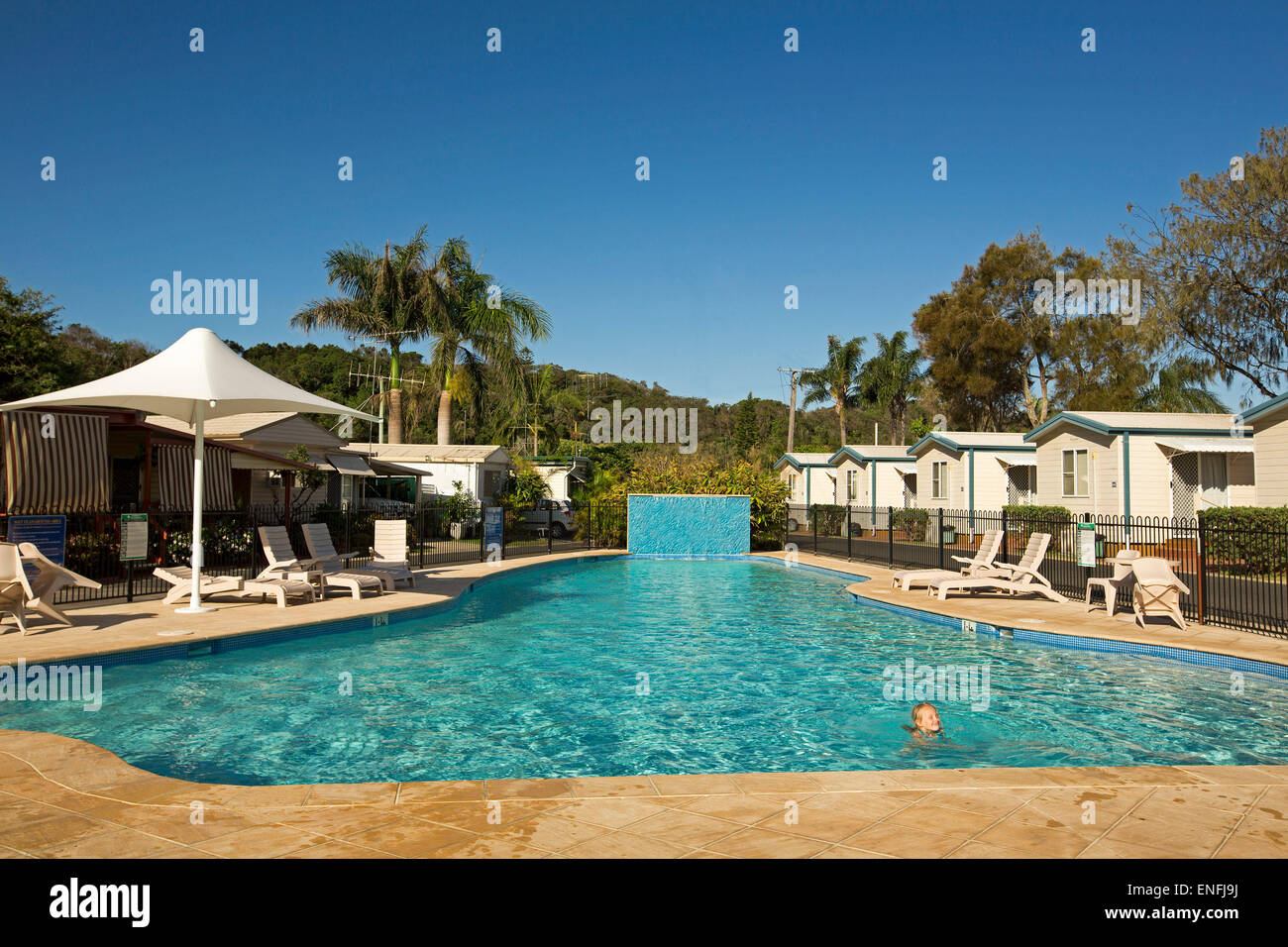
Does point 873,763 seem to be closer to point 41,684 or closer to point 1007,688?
point 1007,688

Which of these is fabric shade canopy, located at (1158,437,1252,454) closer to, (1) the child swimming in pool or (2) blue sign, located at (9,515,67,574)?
(1) the child swimming in pool

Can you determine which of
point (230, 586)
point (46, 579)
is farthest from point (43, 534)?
point (230, 586)

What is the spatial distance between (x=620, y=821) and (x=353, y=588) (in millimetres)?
8973

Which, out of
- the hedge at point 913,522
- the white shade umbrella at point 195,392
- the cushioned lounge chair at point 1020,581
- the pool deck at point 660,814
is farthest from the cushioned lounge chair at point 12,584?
the hedge at point 913,522

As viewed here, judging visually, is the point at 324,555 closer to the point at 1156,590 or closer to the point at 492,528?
the point at 492,528

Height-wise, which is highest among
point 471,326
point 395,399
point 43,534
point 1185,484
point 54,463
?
point 471,326

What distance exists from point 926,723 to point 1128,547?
45.4 feet

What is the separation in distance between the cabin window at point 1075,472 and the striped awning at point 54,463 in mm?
22921

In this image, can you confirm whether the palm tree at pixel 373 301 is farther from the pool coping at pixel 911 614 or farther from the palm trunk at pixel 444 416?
the pool coping at pixel 911 614

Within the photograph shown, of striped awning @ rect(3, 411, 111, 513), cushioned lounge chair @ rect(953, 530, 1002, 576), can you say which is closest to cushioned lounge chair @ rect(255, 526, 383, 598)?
striped awning @ rect(3, 411, 111, 513)

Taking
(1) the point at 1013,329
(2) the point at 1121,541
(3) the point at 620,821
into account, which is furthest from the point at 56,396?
(1) the point at 1013,329

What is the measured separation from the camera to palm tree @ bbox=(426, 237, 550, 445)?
27.7 m

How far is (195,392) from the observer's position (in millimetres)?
9453

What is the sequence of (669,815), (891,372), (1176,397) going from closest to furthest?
(669,815) → (1176,397) → (891,372)
